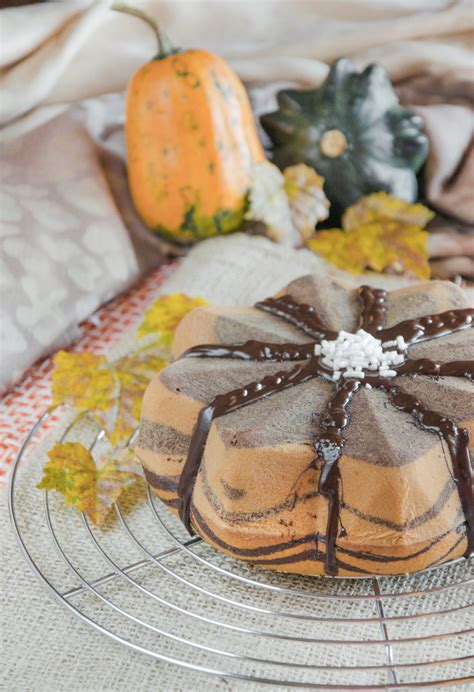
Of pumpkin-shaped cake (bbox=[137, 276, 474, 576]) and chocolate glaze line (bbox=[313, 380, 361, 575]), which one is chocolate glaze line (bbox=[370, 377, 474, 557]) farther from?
chocolate glaze line (bbox=[313, 380, 361, 575])

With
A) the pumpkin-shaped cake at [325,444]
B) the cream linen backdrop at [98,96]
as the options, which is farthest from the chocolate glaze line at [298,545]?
the cream linen backdrop at [98,96]

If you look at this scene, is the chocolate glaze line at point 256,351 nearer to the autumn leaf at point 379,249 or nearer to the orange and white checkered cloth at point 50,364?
the orange and white checkered cloth at point 50,364

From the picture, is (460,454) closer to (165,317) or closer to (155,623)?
(155,623)

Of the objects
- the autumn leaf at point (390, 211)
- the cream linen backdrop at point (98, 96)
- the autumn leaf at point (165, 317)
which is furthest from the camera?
the autumn leaf at point (390, 211)

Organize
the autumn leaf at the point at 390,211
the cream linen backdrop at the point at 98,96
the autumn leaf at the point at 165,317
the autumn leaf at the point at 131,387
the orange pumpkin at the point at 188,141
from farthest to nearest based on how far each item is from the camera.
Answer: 1. the autumn leaf at the point at 390,211
2. the orange pumpkin at the point at 188,141
3. the cream linen backdrop at the point at 98,96
4. the autumn leaf at the point at 165,317
5. the autumn leaf at the point at 131,387

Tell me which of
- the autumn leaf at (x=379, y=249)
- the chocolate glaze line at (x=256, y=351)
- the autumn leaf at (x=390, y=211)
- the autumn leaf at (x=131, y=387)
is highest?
the chocolate glaze line at (x=256, y=351)

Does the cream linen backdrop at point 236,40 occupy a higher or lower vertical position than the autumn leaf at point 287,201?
higher
